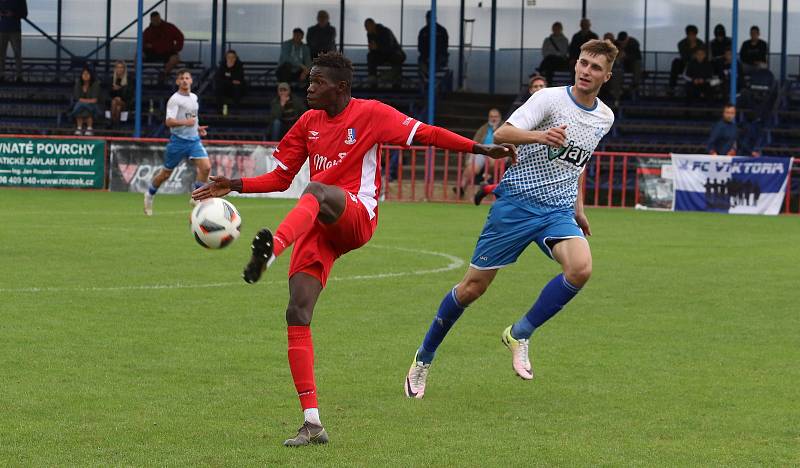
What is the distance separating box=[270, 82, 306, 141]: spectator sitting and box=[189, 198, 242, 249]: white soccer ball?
23.2 meters

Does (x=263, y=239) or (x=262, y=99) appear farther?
(x=262, y=99)

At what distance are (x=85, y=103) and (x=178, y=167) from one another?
462cm

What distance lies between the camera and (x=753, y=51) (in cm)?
3338

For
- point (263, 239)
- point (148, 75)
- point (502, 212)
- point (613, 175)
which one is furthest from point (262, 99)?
A: point (263, 239)

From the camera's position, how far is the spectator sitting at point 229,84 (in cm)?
3322

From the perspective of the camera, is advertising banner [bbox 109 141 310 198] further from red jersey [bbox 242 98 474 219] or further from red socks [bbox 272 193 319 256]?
red socks [bbox 272 193 319 256]

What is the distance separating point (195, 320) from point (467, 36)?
2826 centimetres

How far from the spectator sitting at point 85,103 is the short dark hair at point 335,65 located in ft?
82.2

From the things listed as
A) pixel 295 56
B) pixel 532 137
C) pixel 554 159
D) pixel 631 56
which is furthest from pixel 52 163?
Result: pixel 532 137

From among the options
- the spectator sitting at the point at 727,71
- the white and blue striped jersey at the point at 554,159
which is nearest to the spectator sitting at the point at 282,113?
the spectator sitting at the point at 727,71

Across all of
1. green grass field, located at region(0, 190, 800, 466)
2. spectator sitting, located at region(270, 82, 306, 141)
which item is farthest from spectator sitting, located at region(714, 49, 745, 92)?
green grass field, located at region(0, 190, 800, 466)

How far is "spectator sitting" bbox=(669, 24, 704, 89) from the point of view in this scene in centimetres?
3291

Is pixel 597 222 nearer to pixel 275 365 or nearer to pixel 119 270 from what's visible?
pixel 119 270

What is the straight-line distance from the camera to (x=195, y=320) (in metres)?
10.7
